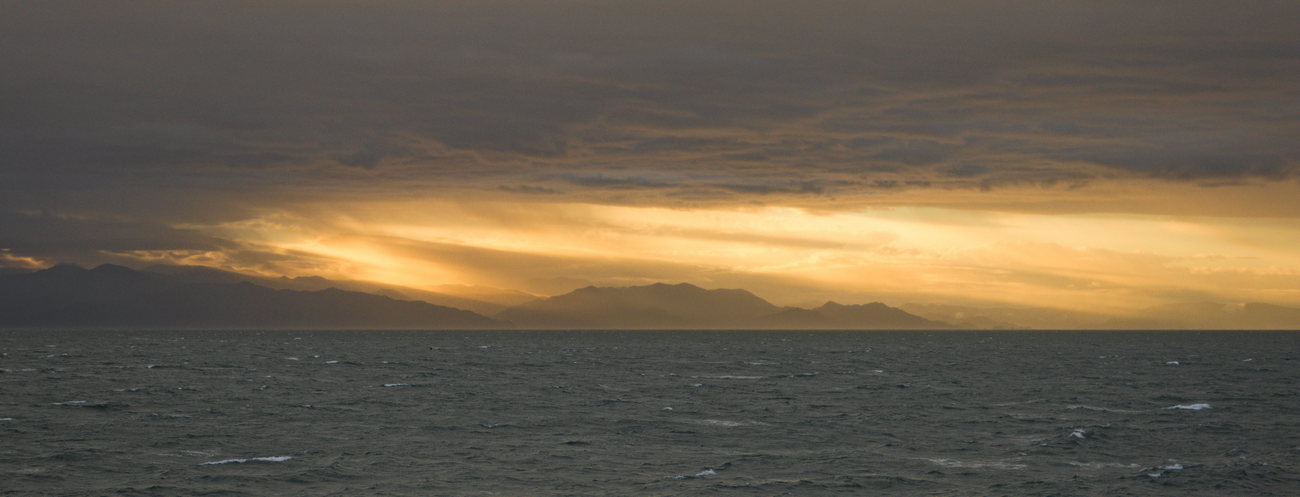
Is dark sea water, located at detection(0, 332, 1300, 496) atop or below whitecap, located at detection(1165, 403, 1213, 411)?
below

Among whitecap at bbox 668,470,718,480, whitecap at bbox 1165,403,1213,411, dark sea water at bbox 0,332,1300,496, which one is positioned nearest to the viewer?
dark sea water at bbox 0,332,1300,496

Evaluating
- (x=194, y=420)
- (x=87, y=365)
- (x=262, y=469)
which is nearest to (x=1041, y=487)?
(x=262, y=469)

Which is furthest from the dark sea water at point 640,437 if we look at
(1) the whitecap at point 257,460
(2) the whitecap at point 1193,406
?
(2) the whitecap at point 1193,406

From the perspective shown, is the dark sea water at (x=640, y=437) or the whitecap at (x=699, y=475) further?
the whitecap at (x=699, y=475)

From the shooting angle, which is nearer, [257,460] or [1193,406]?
[257,460]

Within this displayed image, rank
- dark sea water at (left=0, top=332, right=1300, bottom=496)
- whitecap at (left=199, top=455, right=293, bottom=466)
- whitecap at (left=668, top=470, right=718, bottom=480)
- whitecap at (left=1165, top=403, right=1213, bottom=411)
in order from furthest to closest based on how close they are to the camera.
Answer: whitecap at (left=1165, top=403, right=1213, bottom=411) → whitecap at (left=199, top=455, right=293, bottom=466) → whitecap at (left=668, top=470, right=718, bottom=480) → dark sea water at (left=0, top=332, right=1300, bottom=496)

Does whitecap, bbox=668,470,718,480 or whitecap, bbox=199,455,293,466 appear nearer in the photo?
whitecap, bbox=668,470,718,480

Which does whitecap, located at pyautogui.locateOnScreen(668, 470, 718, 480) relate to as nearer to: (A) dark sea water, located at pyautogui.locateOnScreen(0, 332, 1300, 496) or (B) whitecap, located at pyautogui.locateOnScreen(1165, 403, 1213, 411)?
(A) dark sea water, located at pyautogui.locateOnScreen(0, 332, 1300, 496)

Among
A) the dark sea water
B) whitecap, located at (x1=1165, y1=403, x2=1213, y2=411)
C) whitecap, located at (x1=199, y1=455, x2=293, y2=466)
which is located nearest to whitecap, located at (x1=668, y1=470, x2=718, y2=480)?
the dark sea water

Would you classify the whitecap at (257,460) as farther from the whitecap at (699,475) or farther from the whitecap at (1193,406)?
the whitecap at (1193,406)

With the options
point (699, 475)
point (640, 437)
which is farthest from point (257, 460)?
point (699, 475)

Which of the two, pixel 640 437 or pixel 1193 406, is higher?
pixel 1193 406

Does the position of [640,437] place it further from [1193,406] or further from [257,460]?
[1193,406]

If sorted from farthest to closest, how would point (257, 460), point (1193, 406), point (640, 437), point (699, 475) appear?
point (1193, 406)
point (640, 437)
point (257, 460)
point (699, 475)
